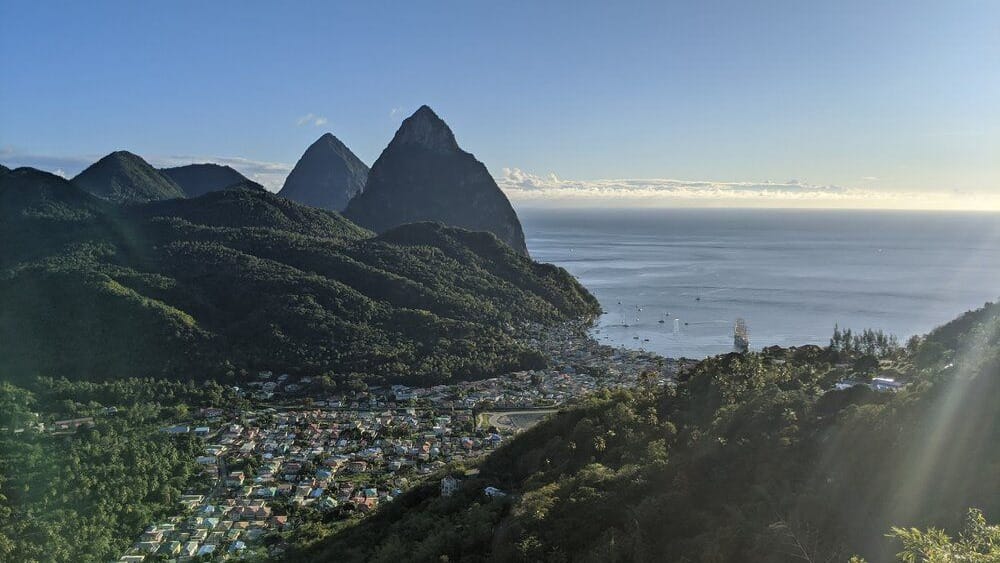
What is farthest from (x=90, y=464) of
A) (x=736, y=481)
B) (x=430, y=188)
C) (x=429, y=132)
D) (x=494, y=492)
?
(x=429, y=132)

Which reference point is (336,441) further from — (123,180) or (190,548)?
(123,180)

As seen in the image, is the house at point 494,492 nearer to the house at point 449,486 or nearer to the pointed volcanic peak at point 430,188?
the house at point 449,486

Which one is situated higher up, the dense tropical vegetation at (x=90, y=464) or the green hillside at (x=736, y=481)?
the green hillside at (x=736, y=481)

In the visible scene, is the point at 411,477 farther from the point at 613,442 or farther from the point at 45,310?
the point at 45,310

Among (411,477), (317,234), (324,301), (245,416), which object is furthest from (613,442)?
(317,234)

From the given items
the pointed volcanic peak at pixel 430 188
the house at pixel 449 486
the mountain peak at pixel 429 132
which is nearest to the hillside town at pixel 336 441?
the house at pixel 449 486
